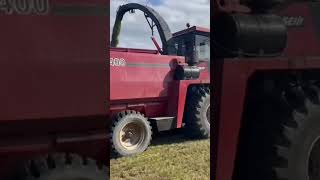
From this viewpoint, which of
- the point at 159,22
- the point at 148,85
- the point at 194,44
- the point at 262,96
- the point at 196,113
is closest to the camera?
the point at 262,96

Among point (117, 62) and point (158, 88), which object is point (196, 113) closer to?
point (158, 88)

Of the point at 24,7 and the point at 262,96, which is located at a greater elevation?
the point at 24,7

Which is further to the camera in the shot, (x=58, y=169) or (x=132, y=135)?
(x=132, y=135)

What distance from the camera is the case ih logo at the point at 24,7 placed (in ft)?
9.01

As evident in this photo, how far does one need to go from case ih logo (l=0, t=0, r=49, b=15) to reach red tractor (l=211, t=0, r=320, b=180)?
4.43 feet

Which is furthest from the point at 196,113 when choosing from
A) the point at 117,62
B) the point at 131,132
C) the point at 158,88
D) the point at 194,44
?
the point at 117,62

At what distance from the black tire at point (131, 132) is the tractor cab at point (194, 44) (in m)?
2.41

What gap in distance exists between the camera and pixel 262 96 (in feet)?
12.4

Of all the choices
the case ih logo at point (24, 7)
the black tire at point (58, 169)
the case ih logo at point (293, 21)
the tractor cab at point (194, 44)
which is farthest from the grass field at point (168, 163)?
the case ih logo at point (24, 7)

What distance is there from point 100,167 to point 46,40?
937 millimetres

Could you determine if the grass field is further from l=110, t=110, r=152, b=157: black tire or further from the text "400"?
the text "400"

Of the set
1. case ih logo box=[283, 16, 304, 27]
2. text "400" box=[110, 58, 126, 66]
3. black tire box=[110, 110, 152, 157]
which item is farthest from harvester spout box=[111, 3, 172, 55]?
case ih logo box=[283, 16, 304, 27]

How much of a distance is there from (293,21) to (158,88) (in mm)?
6287

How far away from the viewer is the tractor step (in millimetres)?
9875
